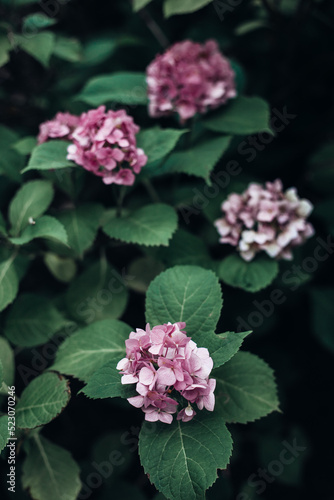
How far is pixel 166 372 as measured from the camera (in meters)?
1.13

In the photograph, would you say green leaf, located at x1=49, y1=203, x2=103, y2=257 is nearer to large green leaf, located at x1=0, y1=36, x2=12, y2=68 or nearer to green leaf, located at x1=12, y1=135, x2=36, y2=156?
green leaf, located at x1=12, y1=135, x2=36, y2=156

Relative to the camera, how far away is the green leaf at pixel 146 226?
1.60 m

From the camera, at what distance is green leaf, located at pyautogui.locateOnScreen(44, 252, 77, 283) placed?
2000mm

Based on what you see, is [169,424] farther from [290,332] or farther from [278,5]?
A: [278,5]

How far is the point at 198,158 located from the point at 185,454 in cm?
116

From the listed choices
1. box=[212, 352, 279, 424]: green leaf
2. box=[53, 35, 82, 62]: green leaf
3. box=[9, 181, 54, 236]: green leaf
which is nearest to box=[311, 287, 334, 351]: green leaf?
box=[212, 352, 279, 424]: green leaf

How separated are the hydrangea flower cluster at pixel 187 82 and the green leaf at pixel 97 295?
0.79 metres

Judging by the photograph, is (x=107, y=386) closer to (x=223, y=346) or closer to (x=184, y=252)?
(x=223, y=346)

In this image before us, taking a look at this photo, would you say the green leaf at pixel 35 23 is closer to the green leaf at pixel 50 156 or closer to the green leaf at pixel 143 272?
the green leaf at pixel 50 156

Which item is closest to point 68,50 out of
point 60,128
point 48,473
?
point 60,128

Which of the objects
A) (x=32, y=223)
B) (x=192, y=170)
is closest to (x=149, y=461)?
(x=32, y=223)

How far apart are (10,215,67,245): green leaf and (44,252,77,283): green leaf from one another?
377 mm

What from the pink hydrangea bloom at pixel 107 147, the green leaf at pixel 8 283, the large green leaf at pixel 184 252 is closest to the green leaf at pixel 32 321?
the green leaf at pixel 8 283

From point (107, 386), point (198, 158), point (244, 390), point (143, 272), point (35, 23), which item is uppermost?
point (35, 23)
